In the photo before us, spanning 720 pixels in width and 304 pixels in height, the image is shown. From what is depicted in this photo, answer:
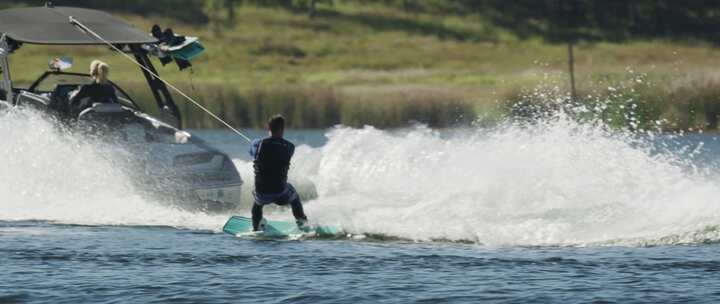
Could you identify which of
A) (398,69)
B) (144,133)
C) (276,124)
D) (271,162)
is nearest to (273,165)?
(271,162)

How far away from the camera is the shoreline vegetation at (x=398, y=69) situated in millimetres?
44059

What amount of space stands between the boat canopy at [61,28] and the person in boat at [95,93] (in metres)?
0.54

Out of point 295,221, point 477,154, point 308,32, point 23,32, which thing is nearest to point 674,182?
point 477,154

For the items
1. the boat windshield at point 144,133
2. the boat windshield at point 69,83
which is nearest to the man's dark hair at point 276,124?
the boat windshield at point 144,133

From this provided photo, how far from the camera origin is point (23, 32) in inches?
843

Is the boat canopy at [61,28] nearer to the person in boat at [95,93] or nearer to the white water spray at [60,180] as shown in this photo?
the person in boat at [95,93]

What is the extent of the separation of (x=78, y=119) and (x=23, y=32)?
1776mm

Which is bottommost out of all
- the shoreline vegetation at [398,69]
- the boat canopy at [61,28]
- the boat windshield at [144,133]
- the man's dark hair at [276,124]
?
the man's dark hair at [276,124]

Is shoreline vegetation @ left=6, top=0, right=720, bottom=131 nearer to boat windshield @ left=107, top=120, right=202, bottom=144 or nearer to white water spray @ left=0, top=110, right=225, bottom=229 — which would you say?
boat windshield @ left=107, top=120, right=202, bottom=144

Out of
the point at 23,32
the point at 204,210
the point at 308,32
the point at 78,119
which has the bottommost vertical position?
the point at 204,210

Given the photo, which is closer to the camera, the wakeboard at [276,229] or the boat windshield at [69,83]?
the wakeboard at [276,229]

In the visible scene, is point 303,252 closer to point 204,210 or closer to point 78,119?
point 204,210

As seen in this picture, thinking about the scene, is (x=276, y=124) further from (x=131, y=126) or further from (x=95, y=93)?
(x=95, y=93)

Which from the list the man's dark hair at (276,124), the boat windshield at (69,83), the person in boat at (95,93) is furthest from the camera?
the boat windshield at (69,83)
